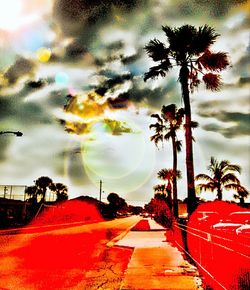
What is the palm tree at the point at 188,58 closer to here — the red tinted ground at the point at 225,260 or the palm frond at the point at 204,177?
the red tinted ground at the point at 225,260

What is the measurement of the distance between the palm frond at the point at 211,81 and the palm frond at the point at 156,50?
2.46 metres

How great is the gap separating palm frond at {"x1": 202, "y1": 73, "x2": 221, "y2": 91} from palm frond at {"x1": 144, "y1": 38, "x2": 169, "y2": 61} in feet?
8.06

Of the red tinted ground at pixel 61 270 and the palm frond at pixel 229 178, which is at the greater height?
the palm frond at pixel 229 178

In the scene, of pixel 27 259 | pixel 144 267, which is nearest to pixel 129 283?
pixel 144 267

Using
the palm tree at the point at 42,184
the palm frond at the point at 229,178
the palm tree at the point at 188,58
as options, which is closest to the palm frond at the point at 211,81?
the palm tree at the point at 188,58

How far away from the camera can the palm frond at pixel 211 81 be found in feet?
54.9

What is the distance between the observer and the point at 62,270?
9906 millimetres

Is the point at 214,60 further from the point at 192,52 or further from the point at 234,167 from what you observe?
the point at 234,167

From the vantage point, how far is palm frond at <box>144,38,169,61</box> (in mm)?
17453

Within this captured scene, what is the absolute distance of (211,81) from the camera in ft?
54.9

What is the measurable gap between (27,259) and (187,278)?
6232mm

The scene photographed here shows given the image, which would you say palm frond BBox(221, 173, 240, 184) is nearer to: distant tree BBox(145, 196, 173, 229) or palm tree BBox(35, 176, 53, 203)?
distant tree BBox(145, 196, 173, 229)

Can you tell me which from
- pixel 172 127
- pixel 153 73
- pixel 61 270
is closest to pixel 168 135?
pixel 172 127

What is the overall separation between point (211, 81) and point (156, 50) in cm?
318
